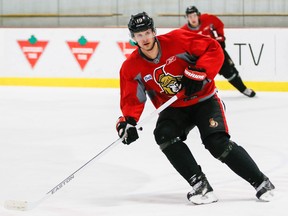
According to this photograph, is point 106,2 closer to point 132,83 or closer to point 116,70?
point 116,70

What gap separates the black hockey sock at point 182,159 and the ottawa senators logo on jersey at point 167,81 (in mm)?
244

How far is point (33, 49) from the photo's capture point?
878 centimetres

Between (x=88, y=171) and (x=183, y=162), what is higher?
(x=183, y=162)

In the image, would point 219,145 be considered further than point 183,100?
No

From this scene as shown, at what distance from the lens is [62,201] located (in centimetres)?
358

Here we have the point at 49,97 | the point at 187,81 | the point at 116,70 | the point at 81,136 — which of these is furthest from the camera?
the point at 116,70

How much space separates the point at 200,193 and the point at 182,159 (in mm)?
164

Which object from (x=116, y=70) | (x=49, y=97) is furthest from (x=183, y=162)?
(x=116, y=70)

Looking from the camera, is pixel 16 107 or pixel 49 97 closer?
pixel 16 107

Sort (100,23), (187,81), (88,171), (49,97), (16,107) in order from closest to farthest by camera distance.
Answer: (187,81) < (88,171) < (16,107) < (49,97) < (100,23)

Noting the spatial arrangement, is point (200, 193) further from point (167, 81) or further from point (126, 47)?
point (126, 47)

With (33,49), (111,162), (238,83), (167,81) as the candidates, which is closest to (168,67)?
(167,81)

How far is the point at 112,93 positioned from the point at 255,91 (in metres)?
1.45

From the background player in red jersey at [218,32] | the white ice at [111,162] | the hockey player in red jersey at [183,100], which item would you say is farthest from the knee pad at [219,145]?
the background player in red jersey at [218,32]
